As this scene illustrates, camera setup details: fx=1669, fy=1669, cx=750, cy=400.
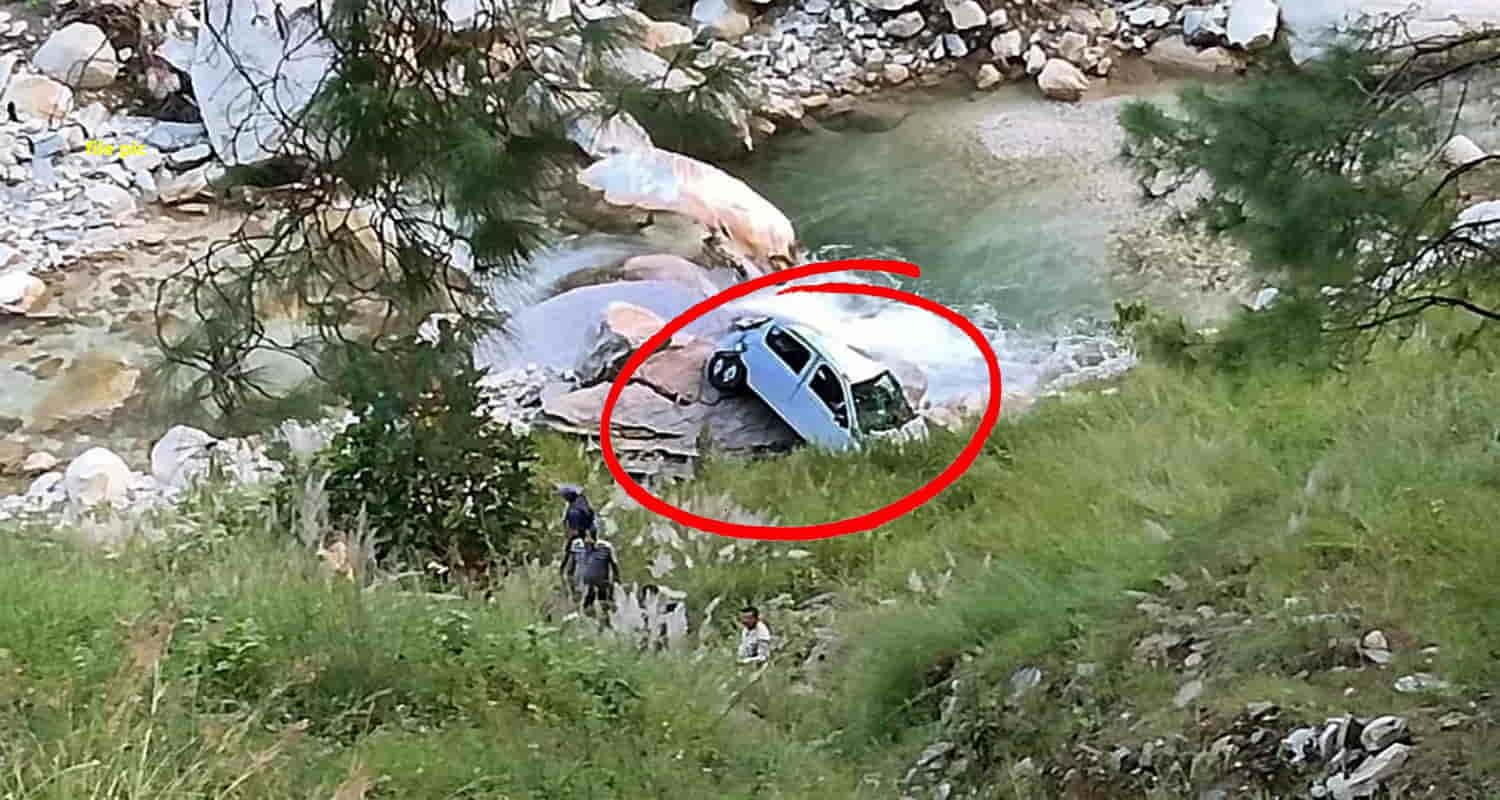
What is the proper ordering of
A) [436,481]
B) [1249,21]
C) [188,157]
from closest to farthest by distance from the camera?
[436,481], [188,157], [1249,21]

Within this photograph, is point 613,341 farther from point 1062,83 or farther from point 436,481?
point 1062,83

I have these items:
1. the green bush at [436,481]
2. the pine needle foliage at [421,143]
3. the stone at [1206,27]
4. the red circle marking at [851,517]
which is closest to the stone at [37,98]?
the red circle marking at [851,517]

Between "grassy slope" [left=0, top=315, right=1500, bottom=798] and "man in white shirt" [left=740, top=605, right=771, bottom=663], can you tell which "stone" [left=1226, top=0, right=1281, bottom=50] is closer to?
"grassy slope" [left=0, top=315, right=1500, bottom=798]

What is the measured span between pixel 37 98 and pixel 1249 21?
885 cm

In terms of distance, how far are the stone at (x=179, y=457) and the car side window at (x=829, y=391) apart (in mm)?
2810

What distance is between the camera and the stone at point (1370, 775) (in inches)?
129

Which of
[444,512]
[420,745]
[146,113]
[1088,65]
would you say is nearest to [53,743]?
[420,745]

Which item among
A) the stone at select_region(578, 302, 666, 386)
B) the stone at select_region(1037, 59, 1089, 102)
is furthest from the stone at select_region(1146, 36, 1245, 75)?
the stone at select_region(578, 302, 666, 386)

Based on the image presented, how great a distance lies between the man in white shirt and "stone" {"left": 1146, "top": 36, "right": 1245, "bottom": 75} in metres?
8.56

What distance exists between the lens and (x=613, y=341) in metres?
9.03

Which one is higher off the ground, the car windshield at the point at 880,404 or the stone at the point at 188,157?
the stone at the point at 188,157

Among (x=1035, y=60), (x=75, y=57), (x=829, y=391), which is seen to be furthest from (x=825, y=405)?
(x=75, y=57)

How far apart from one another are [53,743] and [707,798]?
1.21 meters

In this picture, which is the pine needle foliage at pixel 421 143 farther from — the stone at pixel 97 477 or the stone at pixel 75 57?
the stone at pixel 75 57
